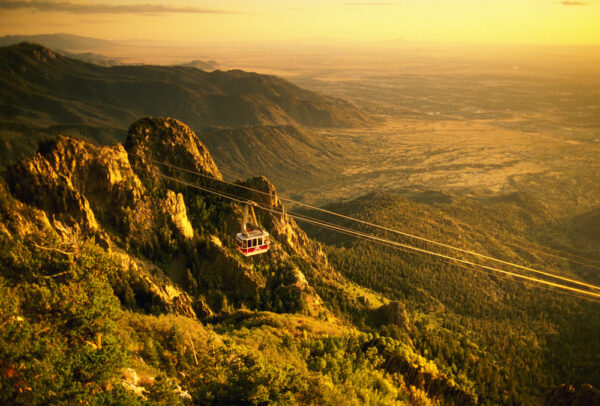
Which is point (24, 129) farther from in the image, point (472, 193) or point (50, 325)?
point (472, 193)

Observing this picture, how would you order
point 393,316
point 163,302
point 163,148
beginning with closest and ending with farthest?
point 163,302 < point 163,148 < point 393,316

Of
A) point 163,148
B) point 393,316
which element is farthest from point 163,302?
point 393,316

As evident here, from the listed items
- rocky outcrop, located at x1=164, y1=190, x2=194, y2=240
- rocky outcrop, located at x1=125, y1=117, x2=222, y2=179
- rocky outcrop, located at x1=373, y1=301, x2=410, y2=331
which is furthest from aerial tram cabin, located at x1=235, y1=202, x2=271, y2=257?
rocky outcrop, located at x1=373, y1=301, x2=410, y2=331

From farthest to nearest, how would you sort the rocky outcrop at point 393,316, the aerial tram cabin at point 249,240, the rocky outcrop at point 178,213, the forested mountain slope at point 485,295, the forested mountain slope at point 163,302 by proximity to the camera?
the forested mountain slope at point 485,295 < the rocky outcrop at point 393,316 < the rocky outcrop at point 178,213 < the aerial tram cabin at point 249,240 < the forested mountain slope at point 163,302

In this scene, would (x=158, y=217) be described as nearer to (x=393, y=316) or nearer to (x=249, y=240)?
(x=249, y=240)

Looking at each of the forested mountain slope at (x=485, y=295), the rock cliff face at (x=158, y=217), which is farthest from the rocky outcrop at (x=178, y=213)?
the forested mountain slope at (x=485, y=295)

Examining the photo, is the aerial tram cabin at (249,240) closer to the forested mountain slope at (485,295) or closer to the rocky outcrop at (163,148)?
the rocky outcrop at (163,148)

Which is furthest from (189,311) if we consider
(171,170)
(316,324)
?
(171,170)

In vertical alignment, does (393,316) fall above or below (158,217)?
below

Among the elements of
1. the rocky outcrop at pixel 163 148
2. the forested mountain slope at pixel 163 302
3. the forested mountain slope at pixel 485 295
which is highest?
the rocky outcrop at pixel 163 148
